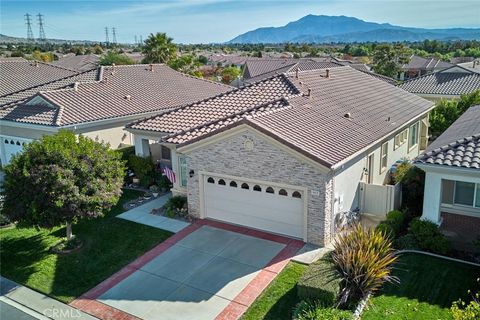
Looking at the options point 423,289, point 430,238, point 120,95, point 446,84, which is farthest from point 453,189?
point 446,84

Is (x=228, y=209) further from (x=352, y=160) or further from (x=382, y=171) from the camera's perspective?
(x=382, y=171)

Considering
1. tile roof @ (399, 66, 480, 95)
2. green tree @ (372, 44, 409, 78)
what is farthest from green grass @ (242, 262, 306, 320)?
green tree @ (372, 44, 409, 78)

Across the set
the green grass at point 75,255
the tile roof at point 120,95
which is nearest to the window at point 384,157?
the green grass at point 75,255

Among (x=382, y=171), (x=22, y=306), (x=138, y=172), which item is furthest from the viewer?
(x=138, y=172)

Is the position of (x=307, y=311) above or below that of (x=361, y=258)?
below

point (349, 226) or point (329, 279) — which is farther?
point (349, 226)

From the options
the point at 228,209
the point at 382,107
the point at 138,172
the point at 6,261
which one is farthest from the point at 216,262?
the point at 382,107

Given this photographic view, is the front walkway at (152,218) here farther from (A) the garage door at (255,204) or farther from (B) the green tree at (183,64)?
(B) the green tree at (183,64)
